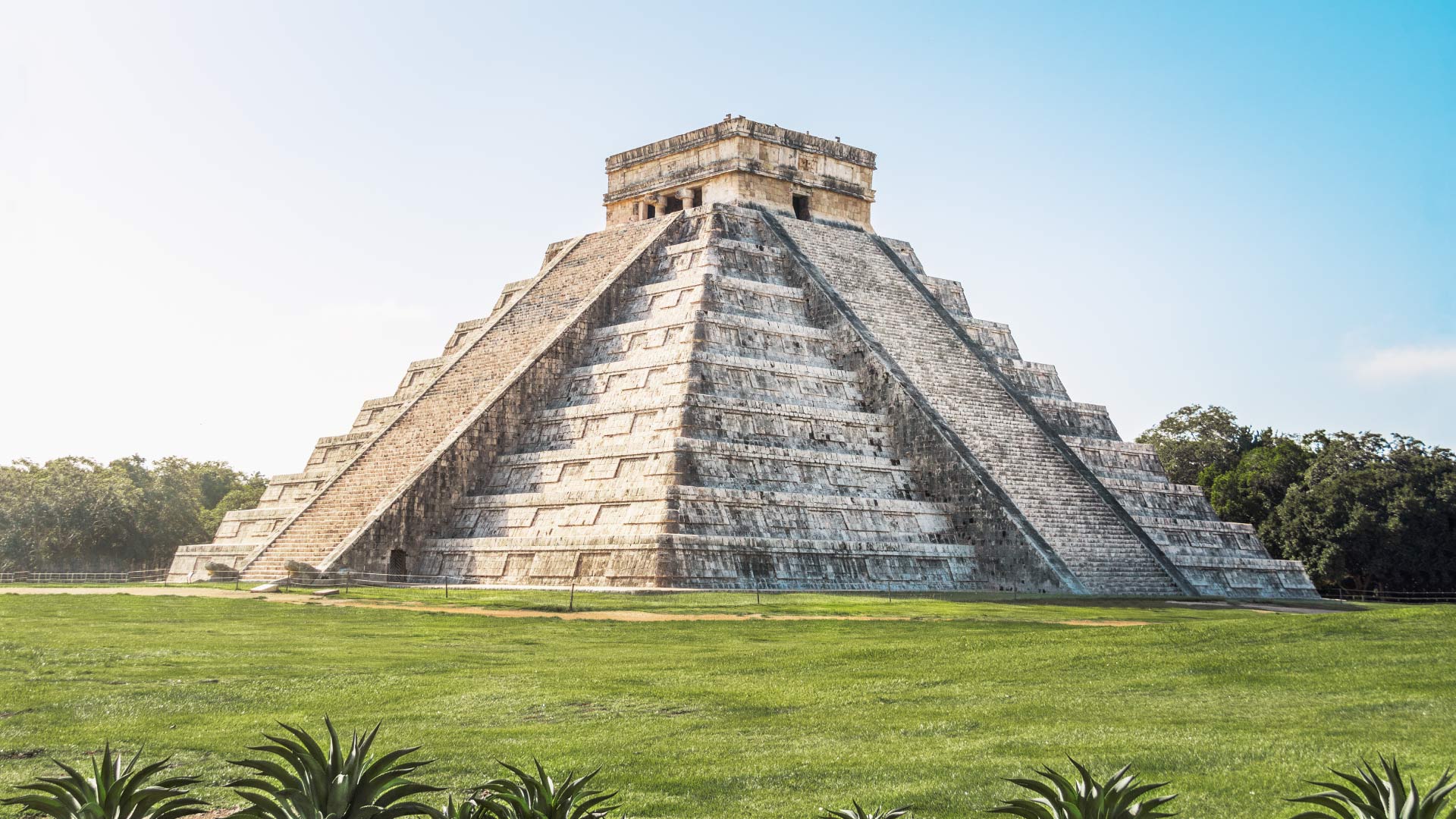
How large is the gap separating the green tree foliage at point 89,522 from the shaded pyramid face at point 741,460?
1782 cm

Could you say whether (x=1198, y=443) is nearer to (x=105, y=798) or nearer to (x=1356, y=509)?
(x=1356, y=509)

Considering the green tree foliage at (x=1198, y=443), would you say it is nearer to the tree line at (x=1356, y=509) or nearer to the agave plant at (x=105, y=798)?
the tree line at (x=1356, y=509)

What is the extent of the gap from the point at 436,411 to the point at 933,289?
1473cm

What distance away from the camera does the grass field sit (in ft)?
27.2

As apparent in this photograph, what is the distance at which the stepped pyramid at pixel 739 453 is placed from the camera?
89.1 ft

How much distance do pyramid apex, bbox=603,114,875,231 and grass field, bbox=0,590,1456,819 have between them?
75.9 feet

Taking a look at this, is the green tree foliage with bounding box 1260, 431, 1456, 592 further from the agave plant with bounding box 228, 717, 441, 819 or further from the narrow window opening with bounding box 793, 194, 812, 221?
the agave plant with bounding box 228, 717, 441, 819

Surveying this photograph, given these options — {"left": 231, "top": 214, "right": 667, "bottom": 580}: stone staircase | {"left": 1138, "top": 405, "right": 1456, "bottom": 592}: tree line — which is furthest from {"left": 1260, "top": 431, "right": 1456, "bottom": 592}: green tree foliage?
{"left": 231, "top": 214, "right": 667, "bottom": 580}: stone staircase

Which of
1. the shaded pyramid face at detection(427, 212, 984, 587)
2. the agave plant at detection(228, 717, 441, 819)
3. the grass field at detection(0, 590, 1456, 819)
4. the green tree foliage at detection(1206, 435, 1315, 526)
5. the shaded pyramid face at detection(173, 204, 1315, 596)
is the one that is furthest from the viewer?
the green tree foliage at detection(1206, 435, 1315, 526)

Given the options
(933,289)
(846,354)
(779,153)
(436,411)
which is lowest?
(436,411)

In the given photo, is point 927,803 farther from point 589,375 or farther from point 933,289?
point 933,289

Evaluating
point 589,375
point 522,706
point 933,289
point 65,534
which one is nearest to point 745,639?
point 522,706

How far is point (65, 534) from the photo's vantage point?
49.8 metres

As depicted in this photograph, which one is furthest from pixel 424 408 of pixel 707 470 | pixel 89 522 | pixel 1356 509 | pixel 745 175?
pixel 1356 509
